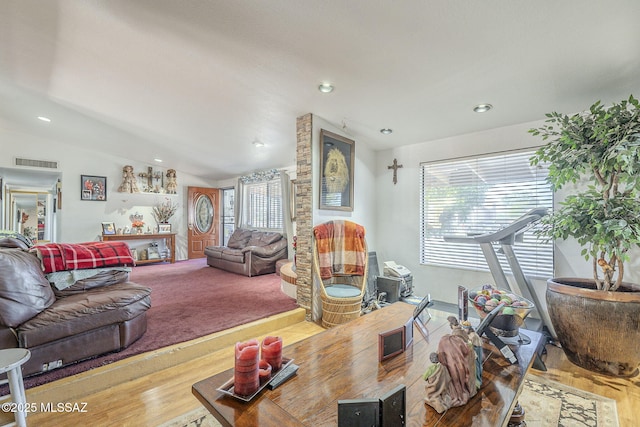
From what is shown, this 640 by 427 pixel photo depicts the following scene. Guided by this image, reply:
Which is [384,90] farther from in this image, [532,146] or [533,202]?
[533,202]

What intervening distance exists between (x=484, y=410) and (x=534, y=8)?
6.95ft

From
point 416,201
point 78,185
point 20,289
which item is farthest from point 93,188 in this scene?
point 416,201

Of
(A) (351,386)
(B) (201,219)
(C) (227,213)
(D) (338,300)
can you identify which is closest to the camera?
(A) (351,386)

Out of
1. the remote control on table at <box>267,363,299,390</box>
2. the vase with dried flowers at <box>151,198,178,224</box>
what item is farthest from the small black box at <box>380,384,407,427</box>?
the vase with dried flowers at <box>151,198,178,224</box>

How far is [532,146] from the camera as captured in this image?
3.03 m

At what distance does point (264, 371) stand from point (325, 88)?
2411mm

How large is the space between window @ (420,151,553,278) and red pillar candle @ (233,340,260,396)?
327 centimetres

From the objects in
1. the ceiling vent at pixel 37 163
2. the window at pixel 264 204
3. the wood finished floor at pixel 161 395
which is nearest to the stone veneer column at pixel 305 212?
the wood finished floor at pixel 161 395

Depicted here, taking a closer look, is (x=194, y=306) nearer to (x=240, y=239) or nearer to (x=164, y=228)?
(x=240, y=239)

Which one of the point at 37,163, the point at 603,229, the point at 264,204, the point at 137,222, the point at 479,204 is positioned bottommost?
the point at 137,222

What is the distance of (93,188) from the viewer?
606 centimetres

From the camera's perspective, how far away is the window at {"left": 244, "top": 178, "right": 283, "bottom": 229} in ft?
20.9

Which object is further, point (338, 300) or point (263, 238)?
point (263, 238)

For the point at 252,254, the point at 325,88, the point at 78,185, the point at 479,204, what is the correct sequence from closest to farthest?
the point at 325,88 < the point at 479,204 < the point at 252,254 < the point at 78,185
